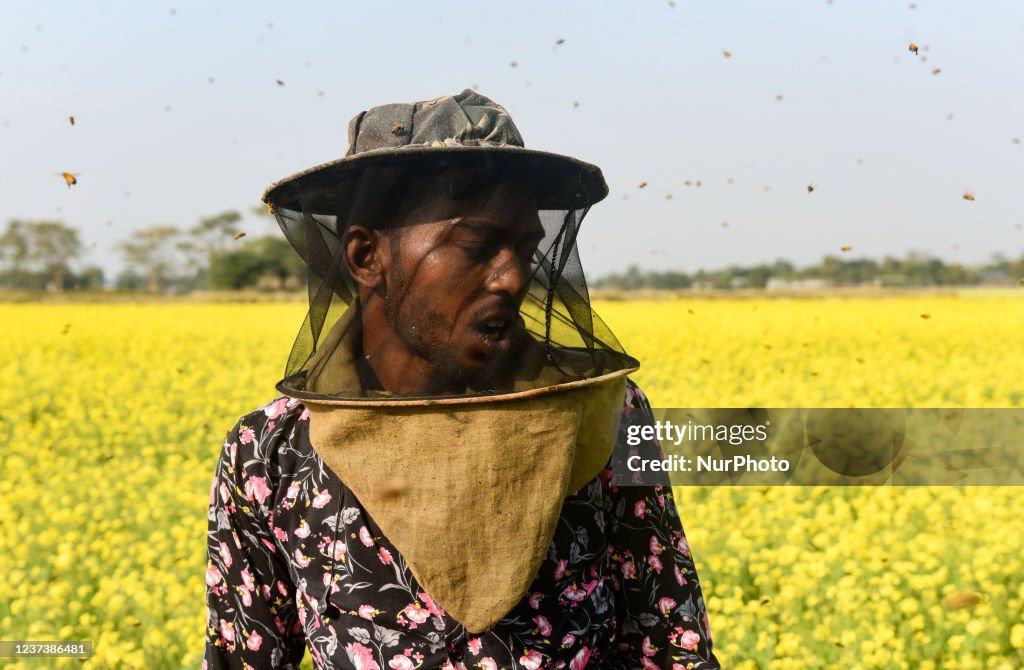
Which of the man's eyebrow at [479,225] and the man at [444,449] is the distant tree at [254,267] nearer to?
the man at [444,449]

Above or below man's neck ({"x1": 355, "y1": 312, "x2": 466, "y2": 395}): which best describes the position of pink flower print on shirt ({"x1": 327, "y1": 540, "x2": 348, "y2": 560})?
below

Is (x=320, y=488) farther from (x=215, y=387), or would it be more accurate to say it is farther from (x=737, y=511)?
(x=215, y=387)

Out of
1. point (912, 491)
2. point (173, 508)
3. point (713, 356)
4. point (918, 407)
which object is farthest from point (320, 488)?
point (713, 356)

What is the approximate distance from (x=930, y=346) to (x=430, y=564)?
598 inches

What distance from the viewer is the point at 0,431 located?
895 centimetres

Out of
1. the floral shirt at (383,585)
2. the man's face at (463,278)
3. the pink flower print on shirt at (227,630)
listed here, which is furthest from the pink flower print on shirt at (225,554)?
the man's face at (463,278)

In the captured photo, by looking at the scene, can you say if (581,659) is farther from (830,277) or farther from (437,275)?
(830,277)

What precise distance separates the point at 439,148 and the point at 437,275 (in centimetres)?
23

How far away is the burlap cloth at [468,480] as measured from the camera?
1462mm

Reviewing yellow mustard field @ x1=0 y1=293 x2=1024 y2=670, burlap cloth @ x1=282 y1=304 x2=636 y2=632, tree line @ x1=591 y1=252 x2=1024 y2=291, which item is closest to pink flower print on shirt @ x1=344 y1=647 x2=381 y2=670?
burlap cloth @ x1=282 y1=304 x2=636 y2=632

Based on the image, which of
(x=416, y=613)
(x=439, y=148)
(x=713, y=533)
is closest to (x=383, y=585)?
(x=416, y=613)

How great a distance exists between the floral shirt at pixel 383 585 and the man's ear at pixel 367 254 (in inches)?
15.5

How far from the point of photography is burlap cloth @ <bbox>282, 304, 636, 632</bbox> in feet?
4.80

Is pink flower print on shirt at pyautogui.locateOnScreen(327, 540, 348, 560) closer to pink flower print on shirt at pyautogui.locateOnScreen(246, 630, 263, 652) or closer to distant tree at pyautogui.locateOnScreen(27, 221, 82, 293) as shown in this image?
pink flower print on shirt at pyautogui.locateOnScreen(246, 630, 263, 652)
